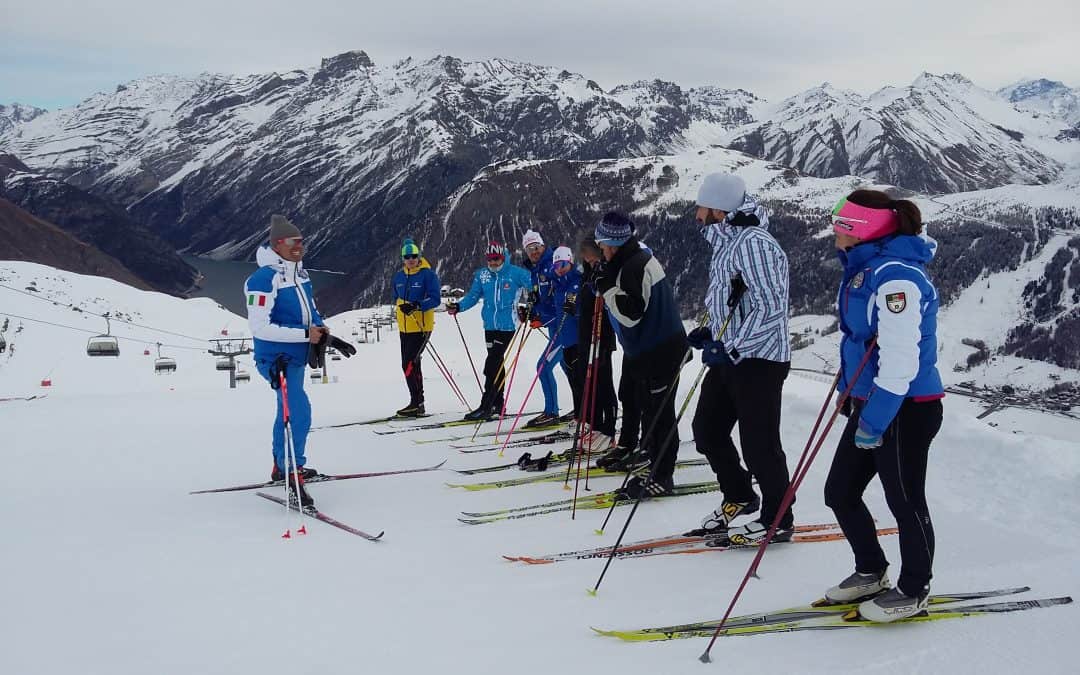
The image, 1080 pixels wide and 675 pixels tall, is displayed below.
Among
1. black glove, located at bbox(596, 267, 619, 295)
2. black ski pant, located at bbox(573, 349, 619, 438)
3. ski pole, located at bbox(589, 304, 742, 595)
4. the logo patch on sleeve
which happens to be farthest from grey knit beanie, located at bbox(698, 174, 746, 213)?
black ski pant, located at bbox(573, 349, 619, 438)

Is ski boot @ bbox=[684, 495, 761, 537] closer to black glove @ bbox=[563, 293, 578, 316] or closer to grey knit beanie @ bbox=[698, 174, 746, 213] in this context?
grey knit beanie @ bbox=[698, 174, 746, 213]

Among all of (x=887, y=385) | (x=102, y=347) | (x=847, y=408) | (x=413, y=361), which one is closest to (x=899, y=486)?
(x=887, y=385)

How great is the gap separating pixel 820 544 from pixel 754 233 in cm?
205

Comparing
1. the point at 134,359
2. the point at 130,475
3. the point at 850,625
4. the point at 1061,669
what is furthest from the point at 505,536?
the point at 134,359

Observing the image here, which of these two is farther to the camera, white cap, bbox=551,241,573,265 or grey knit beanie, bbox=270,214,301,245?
white cap, bbox=551,241,573,265

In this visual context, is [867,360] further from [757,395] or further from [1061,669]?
[1061,669]

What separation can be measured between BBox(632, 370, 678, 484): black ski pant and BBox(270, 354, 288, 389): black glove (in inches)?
108

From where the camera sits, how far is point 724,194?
181 inches

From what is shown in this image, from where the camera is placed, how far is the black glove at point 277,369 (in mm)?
5734

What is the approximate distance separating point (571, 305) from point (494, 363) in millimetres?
2063

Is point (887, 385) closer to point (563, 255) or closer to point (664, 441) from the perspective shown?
point (664, 441)

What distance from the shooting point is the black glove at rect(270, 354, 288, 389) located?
573cm

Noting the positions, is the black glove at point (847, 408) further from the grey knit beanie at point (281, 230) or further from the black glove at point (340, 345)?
the grey knit beanie at point (281, 230)

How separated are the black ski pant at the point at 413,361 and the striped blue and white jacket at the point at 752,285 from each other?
18.7ft
